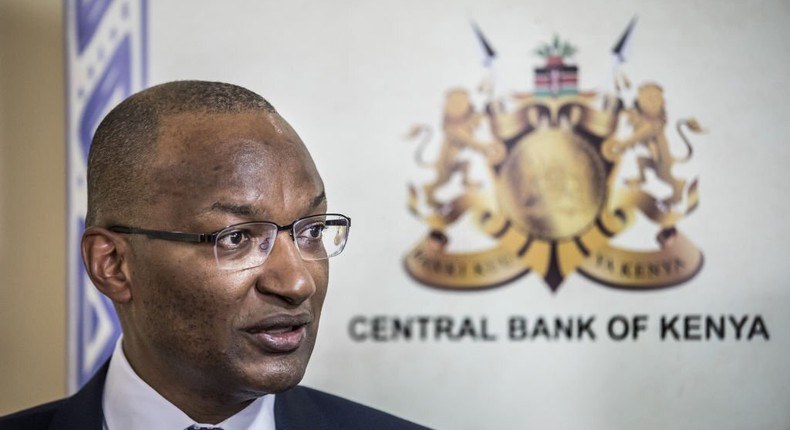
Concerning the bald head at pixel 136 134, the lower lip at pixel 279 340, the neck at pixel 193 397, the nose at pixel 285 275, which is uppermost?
the bald head at pixel 136 134

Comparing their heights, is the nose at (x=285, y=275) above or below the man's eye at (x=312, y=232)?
below

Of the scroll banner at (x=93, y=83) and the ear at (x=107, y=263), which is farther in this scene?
the scroll banner at (x=93, y=83)

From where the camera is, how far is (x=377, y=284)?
231 cm

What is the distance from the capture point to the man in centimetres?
121

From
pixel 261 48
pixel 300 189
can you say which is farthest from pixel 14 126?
pixel 300 189

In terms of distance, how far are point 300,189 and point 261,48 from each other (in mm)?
1137

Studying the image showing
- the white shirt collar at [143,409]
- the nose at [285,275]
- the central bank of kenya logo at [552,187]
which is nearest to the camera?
the nose at [285,275]

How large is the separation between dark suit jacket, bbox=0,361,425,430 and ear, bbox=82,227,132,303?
6.1 inches

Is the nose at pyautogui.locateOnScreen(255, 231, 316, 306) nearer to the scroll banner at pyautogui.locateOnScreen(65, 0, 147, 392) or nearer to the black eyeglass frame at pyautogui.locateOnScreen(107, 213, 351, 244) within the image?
the black eyeglass frame at pyautogui.locateOnScreen(107, 213, 351, 244)

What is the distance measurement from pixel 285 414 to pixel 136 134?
0.44m

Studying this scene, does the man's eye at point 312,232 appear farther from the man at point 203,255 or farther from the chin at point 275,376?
the chin at point 275,376

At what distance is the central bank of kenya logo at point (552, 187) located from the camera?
2.30 m

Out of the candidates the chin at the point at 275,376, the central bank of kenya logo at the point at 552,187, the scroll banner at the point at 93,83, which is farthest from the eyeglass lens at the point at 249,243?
the scroll banner at the point at 93,83

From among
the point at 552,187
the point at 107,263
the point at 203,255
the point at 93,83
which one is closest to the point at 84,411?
the point at 107,263
